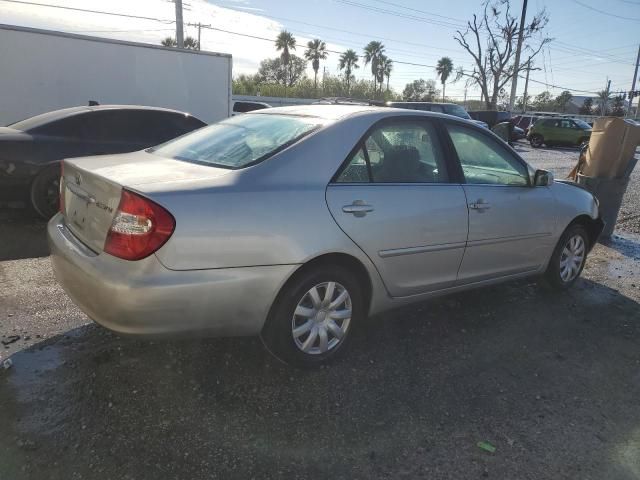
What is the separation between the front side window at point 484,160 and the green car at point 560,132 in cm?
2497

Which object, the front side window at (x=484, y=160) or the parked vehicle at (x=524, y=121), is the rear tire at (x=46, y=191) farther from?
the parked vehicle at (x=524, y=121)

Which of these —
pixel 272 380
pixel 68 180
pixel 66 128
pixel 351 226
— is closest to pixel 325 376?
pixel 272 380

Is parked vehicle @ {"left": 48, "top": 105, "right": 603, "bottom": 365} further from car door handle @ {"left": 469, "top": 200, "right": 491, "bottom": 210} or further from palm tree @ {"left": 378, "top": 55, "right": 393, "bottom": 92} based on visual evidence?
palm tree @ {"left": 378, "top": 55, "right": 393, "bottom": 92}

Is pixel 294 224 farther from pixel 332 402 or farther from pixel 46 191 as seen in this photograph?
pixel 46 191

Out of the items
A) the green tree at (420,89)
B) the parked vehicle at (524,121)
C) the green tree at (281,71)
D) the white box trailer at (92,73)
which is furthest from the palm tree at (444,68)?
the white box trailer at (92,73)

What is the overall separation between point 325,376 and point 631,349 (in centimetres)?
234

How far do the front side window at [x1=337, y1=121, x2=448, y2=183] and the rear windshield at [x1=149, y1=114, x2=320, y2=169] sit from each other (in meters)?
0.36

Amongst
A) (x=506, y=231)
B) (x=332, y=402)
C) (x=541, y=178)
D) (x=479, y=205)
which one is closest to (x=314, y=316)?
(x=332, y=402)

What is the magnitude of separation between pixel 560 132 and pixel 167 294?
1094 inches

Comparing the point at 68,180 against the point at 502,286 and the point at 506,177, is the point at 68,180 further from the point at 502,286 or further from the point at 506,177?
the point at 502,286

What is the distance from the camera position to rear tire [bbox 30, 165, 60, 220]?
19.3ft

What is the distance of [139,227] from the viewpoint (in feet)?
8.18

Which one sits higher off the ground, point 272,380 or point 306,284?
point 306,284

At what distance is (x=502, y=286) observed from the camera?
4961 millimetres
